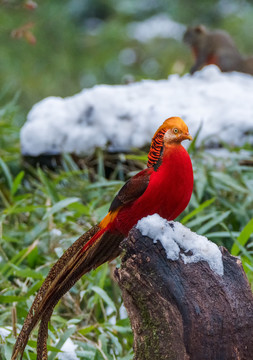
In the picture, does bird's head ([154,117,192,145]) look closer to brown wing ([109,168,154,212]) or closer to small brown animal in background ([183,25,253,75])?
brown wing ([109,168,154,212])

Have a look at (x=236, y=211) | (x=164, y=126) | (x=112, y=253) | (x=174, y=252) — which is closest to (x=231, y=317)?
(x=174, y=252)

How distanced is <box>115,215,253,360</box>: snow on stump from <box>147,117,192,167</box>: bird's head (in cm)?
18

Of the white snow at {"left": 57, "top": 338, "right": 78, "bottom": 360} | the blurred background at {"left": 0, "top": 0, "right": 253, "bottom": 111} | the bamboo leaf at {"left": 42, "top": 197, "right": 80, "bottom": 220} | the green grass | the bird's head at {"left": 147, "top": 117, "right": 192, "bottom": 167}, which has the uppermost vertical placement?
the bird's head at {"left": 147, "top": 117, "right": 192, "bottom": 167}

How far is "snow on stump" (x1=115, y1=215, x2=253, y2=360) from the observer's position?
121 cm

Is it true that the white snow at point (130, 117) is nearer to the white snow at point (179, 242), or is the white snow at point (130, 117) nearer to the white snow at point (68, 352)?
the white snow at point (68, 352)

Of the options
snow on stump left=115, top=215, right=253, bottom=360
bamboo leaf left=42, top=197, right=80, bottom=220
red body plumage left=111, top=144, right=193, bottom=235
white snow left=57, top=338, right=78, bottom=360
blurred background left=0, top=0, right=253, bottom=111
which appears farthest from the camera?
blurred background left=0, top=0, right=253, bottom=111

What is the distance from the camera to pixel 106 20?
7.67 metres

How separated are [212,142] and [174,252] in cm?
167

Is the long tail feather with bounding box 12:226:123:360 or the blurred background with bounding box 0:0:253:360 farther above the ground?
the long tail feather with bounding box 12:226:123:360

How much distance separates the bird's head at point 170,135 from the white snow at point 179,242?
164 millimetres

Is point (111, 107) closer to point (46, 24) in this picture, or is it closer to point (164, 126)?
point (164, 126)

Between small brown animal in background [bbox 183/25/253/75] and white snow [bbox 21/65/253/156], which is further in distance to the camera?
small brown animal in background [bbox 183/25/253/75]

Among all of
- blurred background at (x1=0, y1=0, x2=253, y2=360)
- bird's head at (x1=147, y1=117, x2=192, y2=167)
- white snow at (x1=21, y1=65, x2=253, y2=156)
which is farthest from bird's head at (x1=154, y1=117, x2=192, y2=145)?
white snow at (x1=21, y1=65, x2=253, y2=156)

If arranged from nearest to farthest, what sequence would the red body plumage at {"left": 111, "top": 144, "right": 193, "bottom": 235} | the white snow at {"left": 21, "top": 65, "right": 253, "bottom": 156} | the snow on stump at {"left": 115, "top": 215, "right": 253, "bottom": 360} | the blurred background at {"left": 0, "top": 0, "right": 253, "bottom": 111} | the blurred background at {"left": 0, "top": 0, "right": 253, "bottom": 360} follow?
the snow on stump at {"left": 115, "top": 215, "right": 253, "bottom": 360}
the red body plumage at {"left": 111, "top": 144, "right": 193, "bottom": 235}
the blurred background at {"left": 0, "top": 0, "right": 253, "bottom": 360}
the white snow at {"left": 21, "top": 65, "right": 253, "bottom": 156}
the blurred background at {"left": 0, "top": 0, "right": 253, "bottom": 111}
